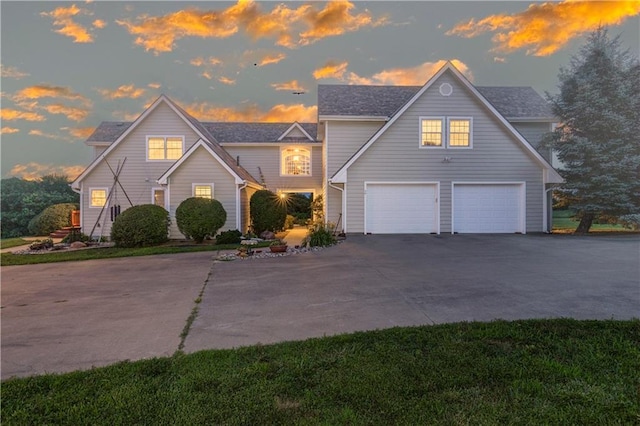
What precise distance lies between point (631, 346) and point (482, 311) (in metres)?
1.62

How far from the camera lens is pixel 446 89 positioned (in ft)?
51.4

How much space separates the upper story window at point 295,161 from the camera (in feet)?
74.3

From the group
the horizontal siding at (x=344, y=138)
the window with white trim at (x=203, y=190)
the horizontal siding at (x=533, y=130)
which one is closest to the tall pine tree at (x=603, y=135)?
the horizontal siding at (x=533, y=130)

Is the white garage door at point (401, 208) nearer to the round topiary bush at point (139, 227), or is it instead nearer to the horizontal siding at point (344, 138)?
the horizontal siding at point (344, 138)

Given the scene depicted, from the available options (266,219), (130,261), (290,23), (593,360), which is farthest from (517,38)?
(130,261)

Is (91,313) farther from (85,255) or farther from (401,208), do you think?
(401,208)

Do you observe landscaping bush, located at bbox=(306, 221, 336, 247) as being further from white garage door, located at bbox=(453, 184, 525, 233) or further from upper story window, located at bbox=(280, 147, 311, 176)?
upper story window, located at bbox=(280, 147, 311, 176)

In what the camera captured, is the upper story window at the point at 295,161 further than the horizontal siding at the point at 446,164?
Yes

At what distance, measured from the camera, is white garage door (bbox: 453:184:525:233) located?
51.9ft

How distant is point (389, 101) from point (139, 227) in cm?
1396

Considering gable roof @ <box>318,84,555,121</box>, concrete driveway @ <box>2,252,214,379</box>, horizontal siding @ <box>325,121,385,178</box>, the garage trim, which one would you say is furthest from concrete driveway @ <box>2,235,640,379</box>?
gable roof @ <box>318,84,555,121</box>

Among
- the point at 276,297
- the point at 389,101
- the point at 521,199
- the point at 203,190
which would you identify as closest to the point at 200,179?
the point at 203,190

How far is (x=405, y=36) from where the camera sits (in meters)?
17.3

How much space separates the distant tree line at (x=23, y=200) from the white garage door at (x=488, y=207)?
2697 cm
